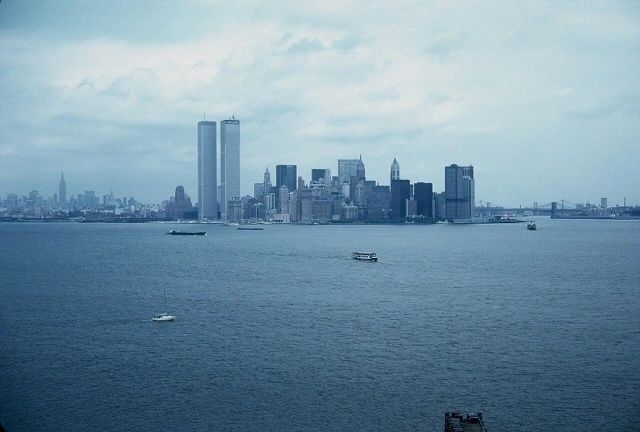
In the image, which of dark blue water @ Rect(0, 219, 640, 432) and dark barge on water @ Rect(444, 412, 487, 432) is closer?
dark barge on water @ Rect(444, 412, 487, 432)

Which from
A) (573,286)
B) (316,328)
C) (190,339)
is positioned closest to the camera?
(190,339)

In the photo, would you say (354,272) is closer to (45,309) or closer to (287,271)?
(287,271)

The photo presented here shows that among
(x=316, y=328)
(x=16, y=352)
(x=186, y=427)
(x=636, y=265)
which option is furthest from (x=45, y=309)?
(x=636, y=265)

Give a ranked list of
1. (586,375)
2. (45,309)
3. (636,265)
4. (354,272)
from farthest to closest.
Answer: (636,265) → (354,272) → (45,309) → (586,375)

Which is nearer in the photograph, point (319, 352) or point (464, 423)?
point (464, 423)

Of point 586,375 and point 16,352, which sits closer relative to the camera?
point 586,375
